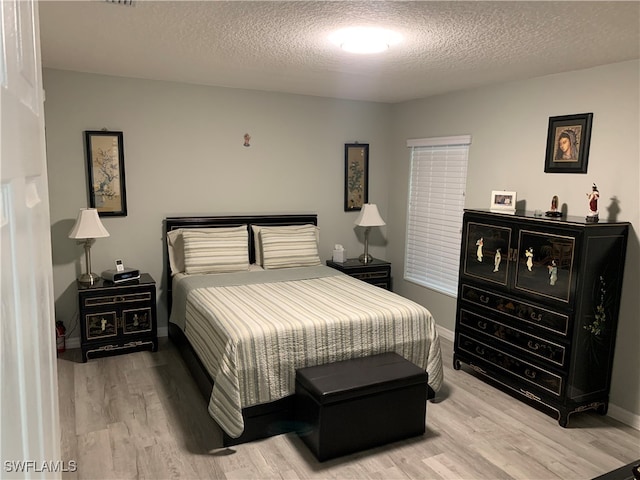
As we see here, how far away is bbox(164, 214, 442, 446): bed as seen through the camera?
2.89 m

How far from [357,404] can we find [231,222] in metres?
2.59

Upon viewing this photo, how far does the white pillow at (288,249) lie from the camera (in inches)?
185

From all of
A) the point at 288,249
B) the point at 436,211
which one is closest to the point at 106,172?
the point at 288,249

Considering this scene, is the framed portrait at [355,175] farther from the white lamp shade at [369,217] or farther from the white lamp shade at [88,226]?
the white lamp shade at [88,226]

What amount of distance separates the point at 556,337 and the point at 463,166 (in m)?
1.98

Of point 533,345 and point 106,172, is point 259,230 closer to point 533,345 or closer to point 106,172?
point 106,172

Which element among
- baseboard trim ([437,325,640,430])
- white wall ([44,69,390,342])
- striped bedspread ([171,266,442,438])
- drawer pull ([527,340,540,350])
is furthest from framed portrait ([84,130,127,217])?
baseboard trim ([437,325,640,430])

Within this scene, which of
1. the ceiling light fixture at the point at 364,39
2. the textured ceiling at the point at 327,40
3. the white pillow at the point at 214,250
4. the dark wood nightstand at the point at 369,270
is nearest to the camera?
the textured ceiling at the point at 327,40

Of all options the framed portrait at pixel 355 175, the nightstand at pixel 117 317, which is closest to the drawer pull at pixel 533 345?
the framed portrait at pixel 355 175

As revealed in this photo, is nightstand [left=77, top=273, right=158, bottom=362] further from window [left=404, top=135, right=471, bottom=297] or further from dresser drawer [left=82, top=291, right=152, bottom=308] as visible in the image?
window [left=404, top=135, right=471, bottom=297]

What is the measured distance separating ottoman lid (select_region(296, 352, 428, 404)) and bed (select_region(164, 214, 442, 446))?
4.3 inches

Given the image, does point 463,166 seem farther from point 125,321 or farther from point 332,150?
point 125,321

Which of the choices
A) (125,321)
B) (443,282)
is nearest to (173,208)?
(125,321)

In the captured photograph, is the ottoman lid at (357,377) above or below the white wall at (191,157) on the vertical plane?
below
